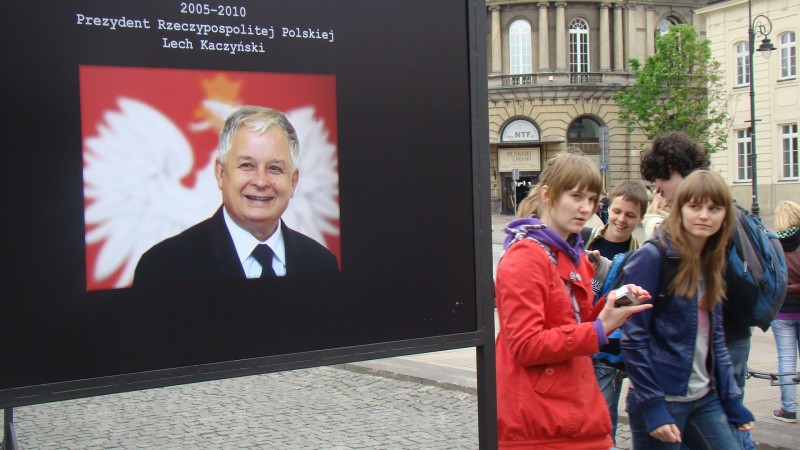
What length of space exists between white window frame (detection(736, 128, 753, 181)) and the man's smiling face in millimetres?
44234

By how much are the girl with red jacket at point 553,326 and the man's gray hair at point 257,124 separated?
0.94 metres

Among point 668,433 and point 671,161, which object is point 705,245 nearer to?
point 668,433

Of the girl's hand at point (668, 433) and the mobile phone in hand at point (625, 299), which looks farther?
the girl's hand at point (668, 433)

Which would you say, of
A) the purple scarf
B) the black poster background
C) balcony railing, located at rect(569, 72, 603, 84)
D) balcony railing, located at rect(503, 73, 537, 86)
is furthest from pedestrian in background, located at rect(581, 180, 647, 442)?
balcony railing, located at rect(569, 72, 603, 84)

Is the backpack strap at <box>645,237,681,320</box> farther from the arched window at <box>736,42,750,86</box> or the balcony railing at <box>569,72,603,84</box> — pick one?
Result: the balcony railing at <box>569,72,603,84</box>

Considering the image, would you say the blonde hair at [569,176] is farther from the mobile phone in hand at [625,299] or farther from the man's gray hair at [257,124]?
the man's gray hair at [257,124]

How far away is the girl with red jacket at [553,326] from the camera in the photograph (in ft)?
10.7

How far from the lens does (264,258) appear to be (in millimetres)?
3055

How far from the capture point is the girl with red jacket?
10.7 ft

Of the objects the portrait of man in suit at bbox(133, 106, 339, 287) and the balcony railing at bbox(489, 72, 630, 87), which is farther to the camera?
the balcony railing at bbox(489, 72, 630, 87)

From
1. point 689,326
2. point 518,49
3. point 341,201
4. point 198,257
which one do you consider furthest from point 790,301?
point 518,49

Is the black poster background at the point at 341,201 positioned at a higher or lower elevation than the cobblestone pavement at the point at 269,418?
higher

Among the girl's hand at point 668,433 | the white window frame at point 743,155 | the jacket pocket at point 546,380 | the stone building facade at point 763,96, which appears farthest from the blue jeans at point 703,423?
the white window frame at point 743,155

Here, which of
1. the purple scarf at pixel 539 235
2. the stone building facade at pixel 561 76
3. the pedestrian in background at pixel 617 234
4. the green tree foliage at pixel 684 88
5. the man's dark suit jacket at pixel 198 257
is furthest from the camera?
the stone building facade at pixel 561 76
